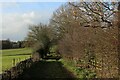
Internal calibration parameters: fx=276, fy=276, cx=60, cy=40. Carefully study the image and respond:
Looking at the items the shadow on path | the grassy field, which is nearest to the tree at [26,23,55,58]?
the grassy field

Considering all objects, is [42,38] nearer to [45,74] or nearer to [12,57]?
[12,57]

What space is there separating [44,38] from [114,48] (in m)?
49.0

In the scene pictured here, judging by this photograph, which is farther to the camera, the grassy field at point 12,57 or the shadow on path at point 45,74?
the grassy field at point 12,57

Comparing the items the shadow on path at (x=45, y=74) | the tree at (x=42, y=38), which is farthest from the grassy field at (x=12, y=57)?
the shadow on path at (x=45, y=74)

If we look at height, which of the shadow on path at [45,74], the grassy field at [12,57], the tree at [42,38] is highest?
the tree at [42,38]

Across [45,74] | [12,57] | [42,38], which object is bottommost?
[45,74]

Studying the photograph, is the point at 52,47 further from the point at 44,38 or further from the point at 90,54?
the point at 90,54

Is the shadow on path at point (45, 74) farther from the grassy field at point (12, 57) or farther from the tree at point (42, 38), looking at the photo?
the tree at point (42, 38)

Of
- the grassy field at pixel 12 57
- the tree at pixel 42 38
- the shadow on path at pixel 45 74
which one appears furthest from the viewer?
the tree at pixel 42 38

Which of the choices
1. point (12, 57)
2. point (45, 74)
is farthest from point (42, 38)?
point (45, 74)

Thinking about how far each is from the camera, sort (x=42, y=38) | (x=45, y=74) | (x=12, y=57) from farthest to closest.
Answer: (x=42, y=38) → (x=12, y=57) → (x=45, y=74)

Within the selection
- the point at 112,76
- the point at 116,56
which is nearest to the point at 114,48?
the point at 116,56

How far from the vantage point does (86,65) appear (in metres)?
26.1

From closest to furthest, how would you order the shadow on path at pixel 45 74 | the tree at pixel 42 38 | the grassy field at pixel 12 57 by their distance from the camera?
the shadow on path at pixel 45 74, the grassy field at pixel 12 57, the tree at pixel 42 38
